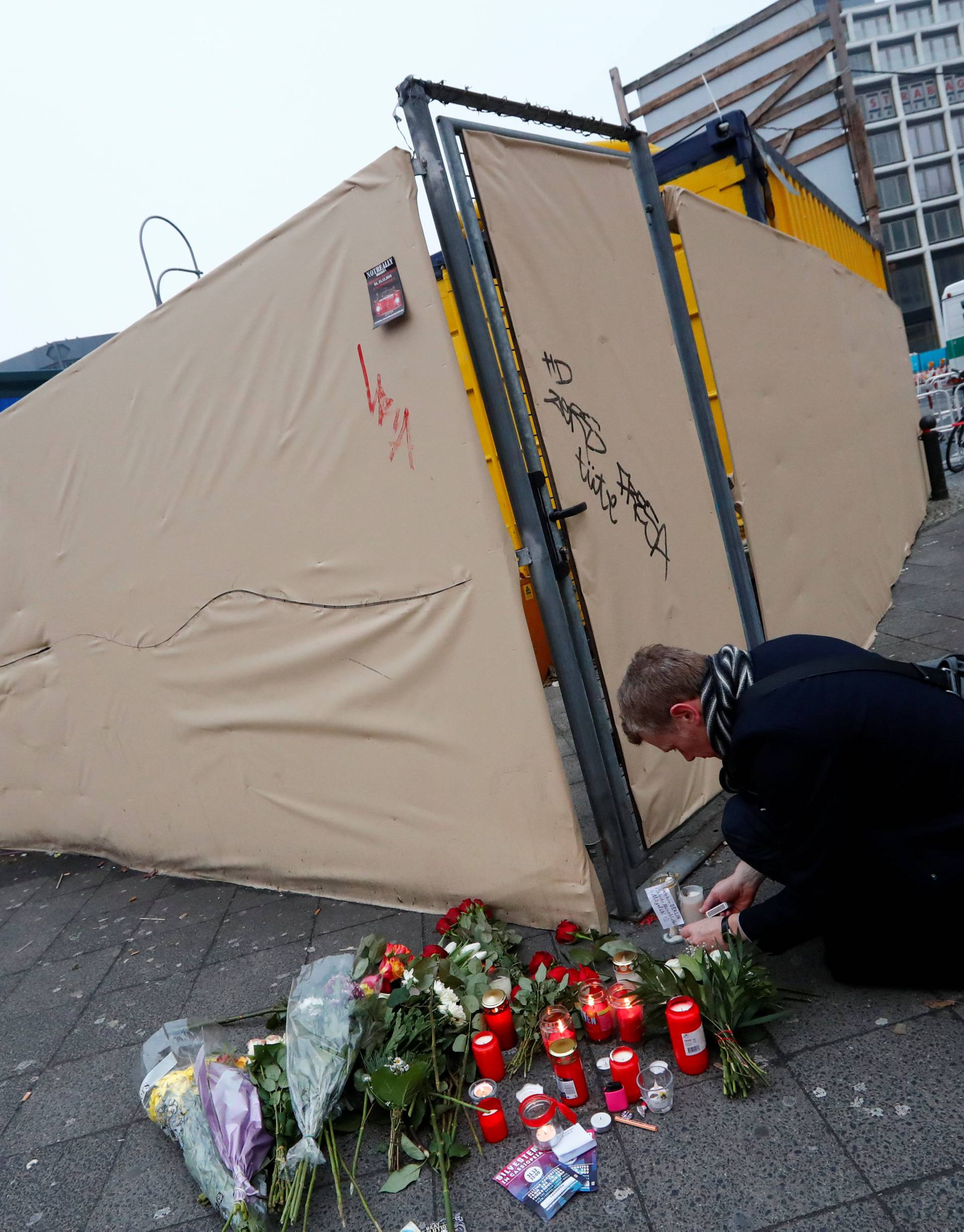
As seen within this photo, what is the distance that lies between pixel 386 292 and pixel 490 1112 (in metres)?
2.38

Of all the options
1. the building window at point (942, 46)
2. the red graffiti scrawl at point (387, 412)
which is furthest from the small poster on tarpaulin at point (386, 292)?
the building window at point (942, 46)

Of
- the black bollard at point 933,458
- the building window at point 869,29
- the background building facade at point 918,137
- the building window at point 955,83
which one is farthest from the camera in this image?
the building window at point 869,29

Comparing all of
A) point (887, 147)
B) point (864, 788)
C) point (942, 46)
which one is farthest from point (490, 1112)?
point (942, 46)

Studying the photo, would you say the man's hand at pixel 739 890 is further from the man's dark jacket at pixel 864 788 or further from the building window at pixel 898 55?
the building window at pixel 898 55

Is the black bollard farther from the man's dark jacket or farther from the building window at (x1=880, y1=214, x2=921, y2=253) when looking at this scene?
the building window at (x1=880, y1=214, x2=921, y2=253)

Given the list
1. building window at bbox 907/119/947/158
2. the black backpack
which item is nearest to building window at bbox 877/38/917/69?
building window at bbox 907/119/947/158

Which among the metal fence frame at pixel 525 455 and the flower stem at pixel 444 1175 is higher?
the metal fence frame at pixel 525 455

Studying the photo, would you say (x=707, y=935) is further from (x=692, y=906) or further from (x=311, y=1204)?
(x=311, y=1204)

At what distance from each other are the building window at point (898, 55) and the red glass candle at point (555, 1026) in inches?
2897

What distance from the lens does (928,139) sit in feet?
192

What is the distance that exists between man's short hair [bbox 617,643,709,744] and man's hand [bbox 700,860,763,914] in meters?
0.63

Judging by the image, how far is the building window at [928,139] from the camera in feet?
191

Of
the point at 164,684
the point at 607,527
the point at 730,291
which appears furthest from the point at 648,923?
the point at 730,291

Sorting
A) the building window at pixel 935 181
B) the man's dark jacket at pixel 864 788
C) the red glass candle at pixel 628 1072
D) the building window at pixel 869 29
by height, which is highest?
the building window at pixel 869 29
